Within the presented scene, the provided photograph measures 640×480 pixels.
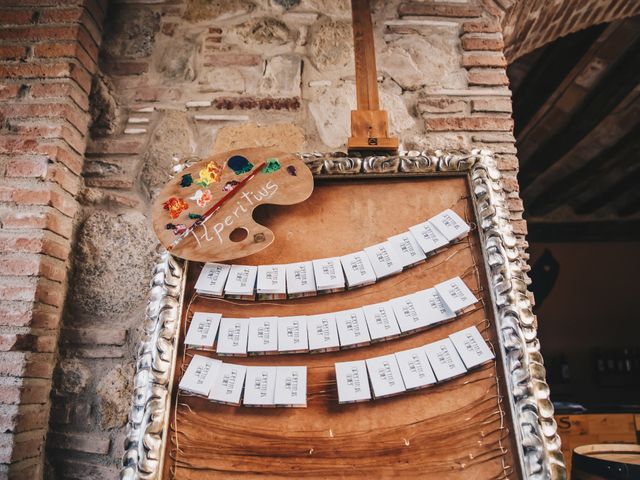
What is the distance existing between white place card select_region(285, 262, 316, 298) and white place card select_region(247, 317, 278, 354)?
0.25ft

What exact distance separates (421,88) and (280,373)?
103cm

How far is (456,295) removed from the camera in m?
0.97

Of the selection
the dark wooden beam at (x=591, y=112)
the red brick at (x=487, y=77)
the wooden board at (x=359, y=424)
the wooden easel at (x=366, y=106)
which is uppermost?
the dark wooden beam at (x=591, y=112)

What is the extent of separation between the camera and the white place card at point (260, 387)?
91cm

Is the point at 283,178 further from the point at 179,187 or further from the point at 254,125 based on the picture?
the point at 254,125

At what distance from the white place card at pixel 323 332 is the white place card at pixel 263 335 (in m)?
0.08

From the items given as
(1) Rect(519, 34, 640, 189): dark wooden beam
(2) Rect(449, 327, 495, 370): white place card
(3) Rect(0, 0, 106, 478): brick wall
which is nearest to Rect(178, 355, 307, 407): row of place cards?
(2) Rect(449, 327, 495, 370): white place card

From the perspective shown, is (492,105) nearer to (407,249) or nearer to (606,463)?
(407,249)

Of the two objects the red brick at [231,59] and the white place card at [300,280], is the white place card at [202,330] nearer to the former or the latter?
the white place card at [300,280]

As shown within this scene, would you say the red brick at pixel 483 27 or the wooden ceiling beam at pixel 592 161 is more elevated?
the wooden ceiling beam at pixel 592 161

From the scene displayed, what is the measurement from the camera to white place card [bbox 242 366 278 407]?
905mm

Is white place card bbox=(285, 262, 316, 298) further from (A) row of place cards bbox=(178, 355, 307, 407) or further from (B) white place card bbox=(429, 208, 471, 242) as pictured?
(B) white place card bbox=(429, 208, 471, 242)

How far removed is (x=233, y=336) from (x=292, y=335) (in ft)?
0.42

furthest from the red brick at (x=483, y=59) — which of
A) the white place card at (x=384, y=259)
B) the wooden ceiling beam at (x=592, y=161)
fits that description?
the wooden ceiling beam at (x=592, y=161)
